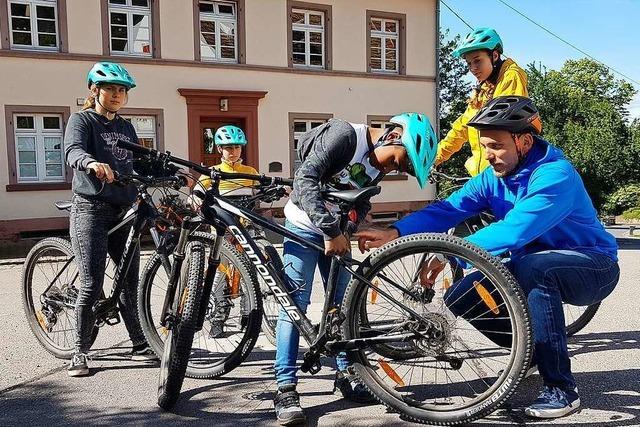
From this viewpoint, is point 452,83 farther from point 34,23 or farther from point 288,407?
point 288,407

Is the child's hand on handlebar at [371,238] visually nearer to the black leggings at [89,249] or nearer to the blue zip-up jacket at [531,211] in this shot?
the blue zip-up jacket at [531,211]

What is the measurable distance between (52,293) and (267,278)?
210 cm

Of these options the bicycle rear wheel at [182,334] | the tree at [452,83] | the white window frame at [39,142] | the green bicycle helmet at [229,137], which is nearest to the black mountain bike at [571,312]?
the bicycle rear wheel at [182,334]

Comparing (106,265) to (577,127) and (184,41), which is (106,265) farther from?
(577,127)

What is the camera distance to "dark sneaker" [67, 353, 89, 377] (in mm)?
4016

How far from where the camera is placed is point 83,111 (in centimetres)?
407

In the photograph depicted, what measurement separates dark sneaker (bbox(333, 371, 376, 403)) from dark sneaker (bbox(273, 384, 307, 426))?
38cm

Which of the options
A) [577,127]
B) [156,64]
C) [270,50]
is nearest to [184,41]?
[156,64]

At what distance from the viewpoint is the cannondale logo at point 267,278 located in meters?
3.22

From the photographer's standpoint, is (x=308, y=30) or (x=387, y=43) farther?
(x=387, y=43)

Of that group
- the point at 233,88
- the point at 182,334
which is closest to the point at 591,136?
the point at 233,88

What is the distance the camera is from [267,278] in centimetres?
329

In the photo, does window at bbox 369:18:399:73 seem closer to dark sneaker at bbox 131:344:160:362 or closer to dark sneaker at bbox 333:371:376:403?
dark sneaker at bbox 131:344:160:362

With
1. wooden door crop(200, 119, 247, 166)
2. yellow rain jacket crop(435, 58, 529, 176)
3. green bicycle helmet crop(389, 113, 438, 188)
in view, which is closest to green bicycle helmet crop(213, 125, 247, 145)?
yellow rain jacket crop(435, 58, 529, 176)
